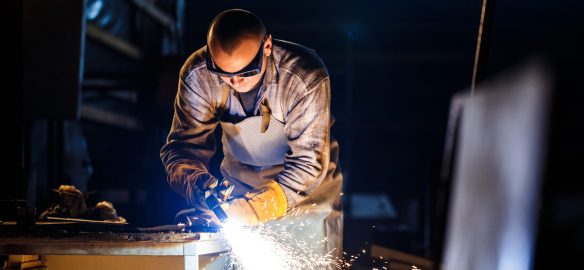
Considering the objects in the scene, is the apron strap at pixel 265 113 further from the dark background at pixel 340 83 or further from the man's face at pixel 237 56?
the dark background at pixel 340 83

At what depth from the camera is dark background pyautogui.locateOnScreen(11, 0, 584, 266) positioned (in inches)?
162

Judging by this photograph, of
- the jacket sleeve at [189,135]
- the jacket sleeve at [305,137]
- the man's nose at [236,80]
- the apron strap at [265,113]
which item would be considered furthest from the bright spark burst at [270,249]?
the man's nose at [236,80]

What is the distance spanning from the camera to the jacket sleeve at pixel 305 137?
9.44ft

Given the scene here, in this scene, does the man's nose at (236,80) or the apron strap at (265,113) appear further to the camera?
the apron strap at (265,113)

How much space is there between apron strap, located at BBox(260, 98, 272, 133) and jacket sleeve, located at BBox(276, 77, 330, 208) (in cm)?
11

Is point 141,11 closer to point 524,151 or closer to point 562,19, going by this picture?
point 524,151

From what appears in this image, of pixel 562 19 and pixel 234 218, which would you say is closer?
pixel 234 218

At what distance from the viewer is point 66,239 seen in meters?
2.04

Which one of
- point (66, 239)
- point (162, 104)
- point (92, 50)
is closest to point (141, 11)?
point (92, 50)

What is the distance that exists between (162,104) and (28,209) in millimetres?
2574

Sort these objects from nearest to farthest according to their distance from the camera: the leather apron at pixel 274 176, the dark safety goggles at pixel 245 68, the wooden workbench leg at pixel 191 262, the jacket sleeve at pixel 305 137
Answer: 1. the wooden workbench leg at pixel 191 262
2. the dark safety goggles at pixel 245 68
3. the jacket sleeve at pixel 305 137
4. the leather apron at pixel 274 176

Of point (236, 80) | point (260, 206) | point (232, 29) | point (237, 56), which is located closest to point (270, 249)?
point (260, 206)

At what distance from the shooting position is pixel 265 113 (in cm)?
296

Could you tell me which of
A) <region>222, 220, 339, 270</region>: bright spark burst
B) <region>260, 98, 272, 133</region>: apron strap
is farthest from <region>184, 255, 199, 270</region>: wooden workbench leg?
<region>260, 98, 272, 133</region>: apron strap
